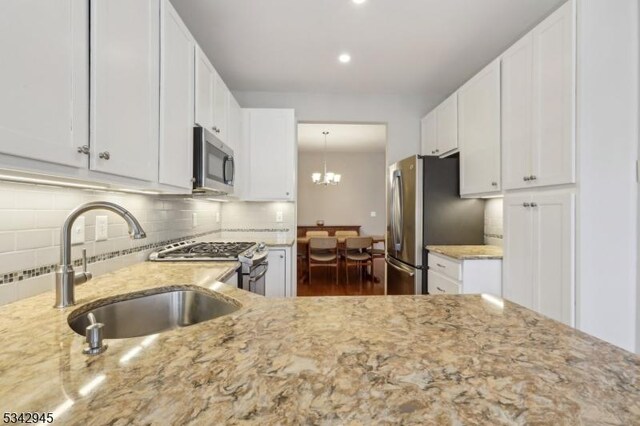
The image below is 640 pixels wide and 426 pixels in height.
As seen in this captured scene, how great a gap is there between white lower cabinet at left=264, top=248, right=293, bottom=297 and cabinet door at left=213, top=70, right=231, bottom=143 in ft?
3.71

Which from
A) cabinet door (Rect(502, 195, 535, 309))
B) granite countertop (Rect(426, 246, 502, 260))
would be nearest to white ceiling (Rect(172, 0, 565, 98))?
cabinet door (Rect(502, 195, 535, 309))

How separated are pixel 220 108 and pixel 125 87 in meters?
1.32

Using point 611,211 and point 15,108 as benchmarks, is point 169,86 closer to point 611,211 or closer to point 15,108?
point 15,108

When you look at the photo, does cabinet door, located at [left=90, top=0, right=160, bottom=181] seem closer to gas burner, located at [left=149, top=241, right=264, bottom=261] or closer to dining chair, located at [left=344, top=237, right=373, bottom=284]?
gas burner, located at [left=149, top=241, right=264, bottom=261]

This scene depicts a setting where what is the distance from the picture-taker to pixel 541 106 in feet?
5.81

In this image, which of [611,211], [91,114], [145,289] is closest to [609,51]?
[611,211]

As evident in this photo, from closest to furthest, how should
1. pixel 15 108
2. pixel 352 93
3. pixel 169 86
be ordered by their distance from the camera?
pixel 15 108 < pixel 169 86 < pixel 352 93

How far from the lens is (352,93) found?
11.6 feet

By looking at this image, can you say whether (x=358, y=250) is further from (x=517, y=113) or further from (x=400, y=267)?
(x=517, y=113)

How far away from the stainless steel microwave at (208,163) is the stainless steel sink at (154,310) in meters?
0.81

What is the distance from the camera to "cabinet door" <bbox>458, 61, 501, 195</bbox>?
2223mm

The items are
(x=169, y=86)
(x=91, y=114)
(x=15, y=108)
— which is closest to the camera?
(x=15, y=108)

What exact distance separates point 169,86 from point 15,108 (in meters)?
0.87

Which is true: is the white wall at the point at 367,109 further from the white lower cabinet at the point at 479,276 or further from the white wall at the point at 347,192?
the white wall at the point at 347,192
